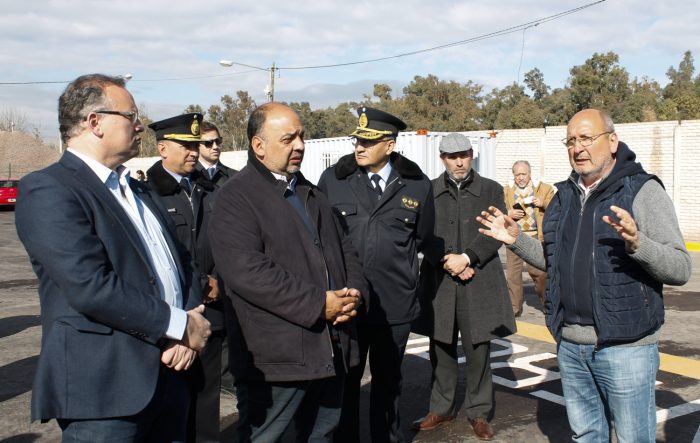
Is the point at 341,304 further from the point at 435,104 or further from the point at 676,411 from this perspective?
the point at 435,104

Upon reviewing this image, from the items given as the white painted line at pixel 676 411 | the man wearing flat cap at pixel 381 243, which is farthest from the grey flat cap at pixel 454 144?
the white painted line at pixel 676 411

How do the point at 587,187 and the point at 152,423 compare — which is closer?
the point at 152,423

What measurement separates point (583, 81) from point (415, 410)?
31326mm

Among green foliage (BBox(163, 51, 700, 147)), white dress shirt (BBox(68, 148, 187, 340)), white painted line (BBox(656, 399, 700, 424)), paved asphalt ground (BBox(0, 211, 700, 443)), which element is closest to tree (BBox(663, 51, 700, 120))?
green foliage (BBox(163, 51, 700, 147))

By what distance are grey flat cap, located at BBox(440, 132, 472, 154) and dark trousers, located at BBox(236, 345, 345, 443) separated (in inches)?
89.4

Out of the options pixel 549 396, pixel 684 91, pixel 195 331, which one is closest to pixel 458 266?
pixel 549 396

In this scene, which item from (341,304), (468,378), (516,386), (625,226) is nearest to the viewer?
(625,226)

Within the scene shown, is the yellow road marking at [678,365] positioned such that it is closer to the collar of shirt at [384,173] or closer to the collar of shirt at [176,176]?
the collar of shirt at [384,173]

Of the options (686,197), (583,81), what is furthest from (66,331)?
(583,81)

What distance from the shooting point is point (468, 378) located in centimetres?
527

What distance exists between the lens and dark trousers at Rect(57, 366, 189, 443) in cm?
257

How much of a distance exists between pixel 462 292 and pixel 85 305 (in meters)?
3.32

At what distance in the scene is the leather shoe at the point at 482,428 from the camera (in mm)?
4998

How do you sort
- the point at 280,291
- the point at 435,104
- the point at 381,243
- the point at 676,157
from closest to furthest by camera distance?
the point at 280,291
the point at 381,243
the point at 676,157
the point at 435,104
